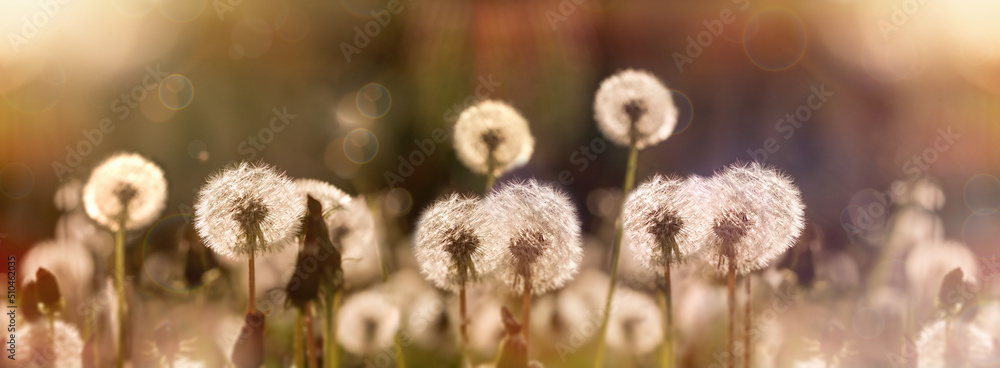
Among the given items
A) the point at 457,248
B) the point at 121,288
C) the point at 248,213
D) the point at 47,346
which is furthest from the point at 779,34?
the point at 47,346

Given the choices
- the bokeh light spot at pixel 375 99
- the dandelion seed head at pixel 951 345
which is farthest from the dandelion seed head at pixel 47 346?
the dandelion seed head at pixel 951 345

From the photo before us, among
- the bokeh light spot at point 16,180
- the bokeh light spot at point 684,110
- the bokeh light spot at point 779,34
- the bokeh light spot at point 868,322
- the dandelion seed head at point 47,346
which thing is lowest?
the dandelion seed head at point 47,346

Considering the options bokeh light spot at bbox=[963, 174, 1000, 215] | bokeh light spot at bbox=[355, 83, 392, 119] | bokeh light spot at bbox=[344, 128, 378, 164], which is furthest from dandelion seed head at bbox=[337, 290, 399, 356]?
bokeh light spot at bbox=[963, 174, 1000, 215]

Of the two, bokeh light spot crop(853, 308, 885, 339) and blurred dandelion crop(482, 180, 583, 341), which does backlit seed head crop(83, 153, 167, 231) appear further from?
bokeh light spot crop(853, 308, 885, 339)

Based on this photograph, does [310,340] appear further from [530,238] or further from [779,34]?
[779,34]

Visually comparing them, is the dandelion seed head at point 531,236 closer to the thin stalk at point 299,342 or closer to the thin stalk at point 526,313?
the thin stalk at point 526,313

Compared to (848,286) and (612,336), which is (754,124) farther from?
(612,336)
